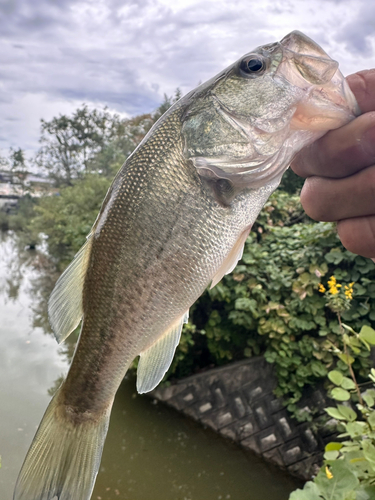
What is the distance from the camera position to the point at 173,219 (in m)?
1.14

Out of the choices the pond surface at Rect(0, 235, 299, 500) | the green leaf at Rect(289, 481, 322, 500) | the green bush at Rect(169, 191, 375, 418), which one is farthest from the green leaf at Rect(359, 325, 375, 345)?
the pond surface at Rect(0, 235, 299, 500)

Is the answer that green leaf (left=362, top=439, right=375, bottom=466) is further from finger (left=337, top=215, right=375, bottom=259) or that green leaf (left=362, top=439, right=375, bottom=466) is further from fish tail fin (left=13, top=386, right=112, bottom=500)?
fish tail fin (left=13, top=386, right=112, bottom=500)

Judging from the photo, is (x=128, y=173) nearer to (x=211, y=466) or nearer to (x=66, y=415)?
(x=66, y=415)

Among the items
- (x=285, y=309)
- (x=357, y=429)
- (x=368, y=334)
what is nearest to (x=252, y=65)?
(x=368, y=334)

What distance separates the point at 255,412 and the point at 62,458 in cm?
362

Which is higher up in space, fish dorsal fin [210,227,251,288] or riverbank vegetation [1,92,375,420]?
riverbank vegetation [1,92,375,420]

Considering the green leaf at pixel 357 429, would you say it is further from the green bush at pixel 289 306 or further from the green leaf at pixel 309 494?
the green bush at pixel 289 306

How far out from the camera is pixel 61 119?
78.8 feet

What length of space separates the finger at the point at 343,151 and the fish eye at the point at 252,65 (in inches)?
10.8

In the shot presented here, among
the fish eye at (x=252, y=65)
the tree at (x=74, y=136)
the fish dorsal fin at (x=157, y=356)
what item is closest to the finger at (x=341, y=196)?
the fish eye at (x=252, y=65)

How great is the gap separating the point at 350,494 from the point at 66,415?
1.09 metres

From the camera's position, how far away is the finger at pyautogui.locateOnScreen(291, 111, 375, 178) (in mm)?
1040

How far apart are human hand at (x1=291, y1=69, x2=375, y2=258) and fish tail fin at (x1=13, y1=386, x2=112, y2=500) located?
94 centimetres

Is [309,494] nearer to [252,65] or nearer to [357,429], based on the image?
[357,429]
